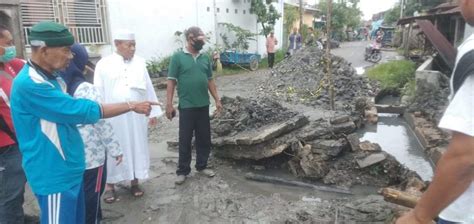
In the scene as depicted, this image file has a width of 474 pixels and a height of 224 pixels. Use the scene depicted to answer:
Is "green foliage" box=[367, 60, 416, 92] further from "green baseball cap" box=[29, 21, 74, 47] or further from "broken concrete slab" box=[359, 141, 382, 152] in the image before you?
"green baseball cap" box=[29, 21, 74, 47]

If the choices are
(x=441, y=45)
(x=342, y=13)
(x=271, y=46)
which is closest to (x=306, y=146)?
(x=441, y=45)

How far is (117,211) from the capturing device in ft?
13.1

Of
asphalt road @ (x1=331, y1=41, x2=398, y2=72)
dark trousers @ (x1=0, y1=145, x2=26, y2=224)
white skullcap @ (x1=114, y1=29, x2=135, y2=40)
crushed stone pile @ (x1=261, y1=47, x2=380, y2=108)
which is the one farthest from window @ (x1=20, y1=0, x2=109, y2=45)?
asphalt road @ (x1=331, y1=41, x2=398, y2=72)

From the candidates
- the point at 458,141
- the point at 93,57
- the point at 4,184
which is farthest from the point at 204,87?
the point at 93,57

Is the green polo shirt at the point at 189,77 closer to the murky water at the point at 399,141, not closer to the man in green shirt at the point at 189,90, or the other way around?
the man in green shirt at the point at 189,90

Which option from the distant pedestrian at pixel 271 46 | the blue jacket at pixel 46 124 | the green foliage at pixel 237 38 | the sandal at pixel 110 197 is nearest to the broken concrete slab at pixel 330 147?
the sandal at pixel 110 197

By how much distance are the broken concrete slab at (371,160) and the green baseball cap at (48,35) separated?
395 cm

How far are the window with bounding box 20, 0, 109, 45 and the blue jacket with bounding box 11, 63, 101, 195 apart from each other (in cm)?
955

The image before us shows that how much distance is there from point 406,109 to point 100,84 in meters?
7.28

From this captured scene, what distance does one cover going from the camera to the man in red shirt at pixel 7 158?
3.05m

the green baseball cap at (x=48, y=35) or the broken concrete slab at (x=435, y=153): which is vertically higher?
the green baseball cap at (x=48, y=35)

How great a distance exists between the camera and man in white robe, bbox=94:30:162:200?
3.96 metres

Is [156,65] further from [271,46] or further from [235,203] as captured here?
[235,203]

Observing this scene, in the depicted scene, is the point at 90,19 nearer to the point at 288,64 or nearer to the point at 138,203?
the point at 288,64
